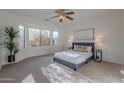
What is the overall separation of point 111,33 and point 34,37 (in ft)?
16.9

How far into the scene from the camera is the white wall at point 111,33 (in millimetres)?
4379

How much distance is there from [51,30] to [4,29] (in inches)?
150

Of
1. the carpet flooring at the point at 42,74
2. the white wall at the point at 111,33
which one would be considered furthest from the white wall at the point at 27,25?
the white wall at the point at 111,33

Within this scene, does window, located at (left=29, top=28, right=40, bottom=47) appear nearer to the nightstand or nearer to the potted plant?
the potted plant

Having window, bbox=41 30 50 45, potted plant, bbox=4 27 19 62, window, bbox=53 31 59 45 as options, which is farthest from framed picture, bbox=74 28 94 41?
potted plant, bbox=4 27 19 62

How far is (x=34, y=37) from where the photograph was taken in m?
6.46

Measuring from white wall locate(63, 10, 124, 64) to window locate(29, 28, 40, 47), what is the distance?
13.1 feet

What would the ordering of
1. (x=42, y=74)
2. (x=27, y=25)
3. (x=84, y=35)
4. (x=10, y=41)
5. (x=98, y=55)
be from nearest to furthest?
(x=42, y=74)
(x=10, y=41)
(x=98, y=55)
(x=27, y=25)
(x=84, y=35)

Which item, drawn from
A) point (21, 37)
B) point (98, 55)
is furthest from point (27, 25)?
→ point (98, 55)

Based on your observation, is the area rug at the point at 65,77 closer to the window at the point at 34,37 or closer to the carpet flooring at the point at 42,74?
the carpet flooring at the point at 42,74

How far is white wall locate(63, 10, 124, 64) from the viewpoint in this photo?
4379 millimetres

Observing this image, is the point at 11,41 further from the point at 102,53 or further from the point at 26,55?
the point at 102,53

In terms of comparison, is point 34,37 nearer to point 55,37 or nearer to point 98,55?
→ point 55,37
